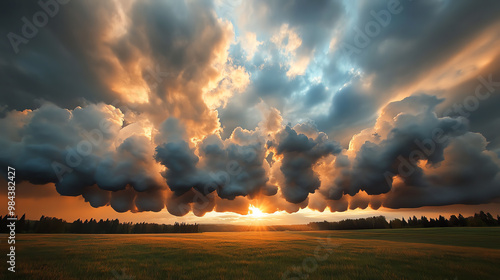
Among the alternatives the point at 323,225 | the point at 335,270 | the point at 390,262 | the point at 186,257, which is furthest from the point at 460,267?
the point at 323,225

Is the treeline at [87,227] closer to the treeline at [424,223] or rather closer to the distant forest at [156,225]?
the distant forest at [156,225]

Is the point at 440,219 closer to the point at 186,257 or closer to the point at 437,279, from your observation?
the point at 437,279

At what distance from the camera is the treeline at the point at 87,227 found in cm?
11244

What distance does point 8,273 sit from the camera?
50.5 feet

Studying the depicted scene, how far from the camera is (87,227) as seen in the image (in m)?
136

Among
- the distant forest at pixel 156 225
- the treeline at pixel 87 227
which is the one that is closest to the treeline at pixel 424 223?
the distant forest at pixel 156 225

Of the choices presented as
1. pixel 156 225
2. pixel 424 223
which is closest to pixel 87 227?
pixel 156 225

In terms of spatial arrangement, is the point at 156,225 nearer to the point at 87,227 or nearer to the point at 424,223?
the point at 87,227

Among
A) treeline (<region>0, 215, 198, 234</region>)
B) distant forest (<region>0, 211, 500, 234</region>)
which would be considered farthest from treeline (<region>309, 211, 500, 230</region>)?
treeline (<region>0, 215, 198, 234</region>)

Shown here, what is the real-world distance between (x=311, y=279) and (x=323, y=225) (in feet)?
564

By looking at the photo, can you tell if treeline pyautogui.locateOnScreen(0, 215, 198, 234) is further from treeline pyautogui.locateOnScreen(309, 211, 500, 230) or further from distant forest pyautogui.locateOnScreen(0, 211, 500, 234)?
treeline pyautogui.locateOnScreen(309, 211, 500, 230)

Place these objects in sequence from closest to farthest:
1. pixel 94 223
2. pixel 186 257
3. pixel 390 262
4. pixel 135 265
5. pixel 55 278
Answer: pixel 55 278
pixel 135 265
pixel 390 262
pixel 186 257
pixel 94 223

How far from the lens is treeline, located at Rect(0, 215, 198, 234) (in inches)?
4427

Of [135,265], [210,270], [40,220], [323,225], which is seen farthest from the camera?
[323,225]
